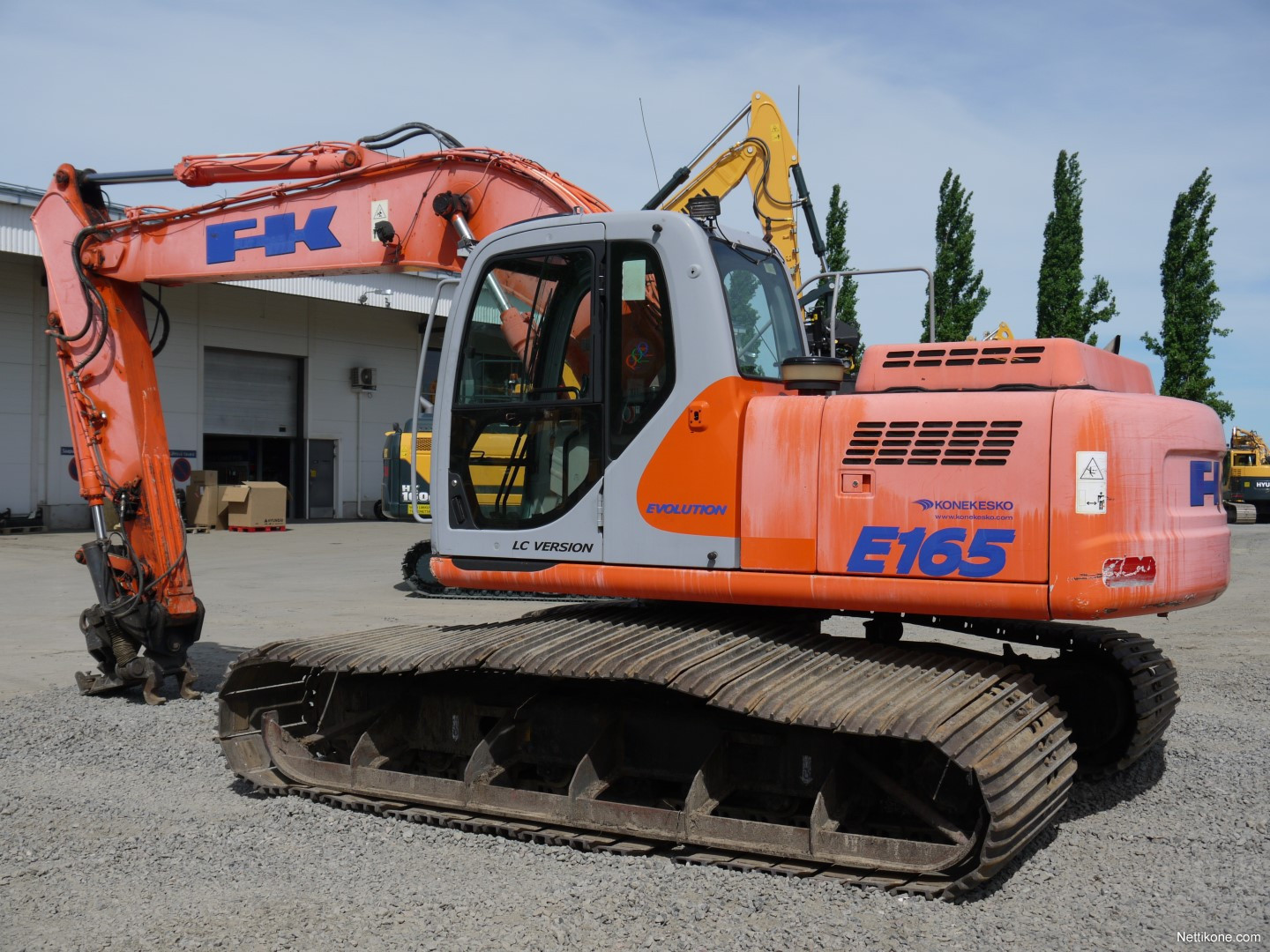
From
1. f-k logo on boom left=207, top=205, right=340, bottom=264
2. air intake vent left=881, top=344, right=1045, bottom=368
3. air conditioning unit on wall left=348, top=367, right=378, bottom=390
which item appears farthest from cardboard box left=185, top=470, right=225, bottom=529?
air intake vent left=881, top=344, right=1045, bottom=368

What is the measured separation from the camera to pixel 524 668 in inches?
207

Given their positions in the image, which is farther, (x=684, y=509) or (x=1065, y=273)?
(x=1065, y=273)

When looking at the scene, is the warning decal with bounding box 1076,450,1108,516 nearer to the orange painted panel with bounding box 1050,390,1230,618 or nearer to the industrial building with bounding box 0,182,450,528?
the orange painted panel with bounding box 1050,390,1230,618

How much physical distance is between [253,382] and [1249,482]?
28.7 meters

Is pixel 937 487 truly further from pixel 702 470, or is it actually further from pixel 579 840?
pixel 579 840

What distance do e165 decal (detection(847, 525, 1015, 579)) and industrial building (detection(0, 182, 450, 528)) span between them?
21.5 m

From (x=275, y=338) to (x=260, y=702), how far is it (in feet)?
83.1

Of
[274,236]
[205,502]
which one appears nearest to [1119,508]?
[274,236]

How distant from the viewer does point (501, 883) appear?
4887 millimetres

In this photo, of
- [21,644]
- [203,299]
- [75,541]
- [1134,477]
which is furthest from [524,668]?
[203,299]

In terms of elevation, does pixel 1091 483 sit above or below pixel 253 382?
below

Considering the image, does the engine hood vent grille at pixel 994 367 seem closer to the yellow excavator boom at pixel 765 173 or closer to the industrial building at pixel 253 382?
the yellow excavator boom at pixel 765 173

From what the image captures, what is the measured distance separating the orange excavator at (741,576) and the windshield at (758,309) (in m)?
0.02

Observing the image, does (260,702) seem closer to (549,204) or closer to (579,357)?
(579,357)
